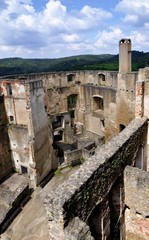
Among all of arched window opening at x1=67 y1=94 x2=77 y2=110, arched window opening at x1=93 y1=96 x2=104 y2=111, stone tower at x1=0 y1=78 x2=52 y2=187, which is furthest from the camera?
arched window opening at x1=67 y1=94 x2=77 y2=110

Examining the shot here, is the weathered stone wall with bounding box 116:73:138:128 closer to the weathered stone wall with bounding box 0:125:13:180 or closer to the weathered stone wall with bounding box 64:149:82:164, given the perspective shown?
the weathered stone wall with bounding box 64:149:82:164

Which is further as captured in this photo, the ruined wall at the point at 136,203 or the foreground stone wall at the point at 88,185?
Answer: the ruined wall at the point at 136,203

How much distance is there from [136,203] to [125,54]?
15151 millimetres

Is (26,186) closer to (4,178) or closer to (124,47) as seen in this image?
(4,178)

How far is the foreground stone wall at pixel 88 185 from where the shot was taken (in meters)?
5.46

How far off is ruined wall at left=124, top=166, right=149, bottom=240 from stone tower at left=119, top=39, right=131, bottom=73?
13.9 m

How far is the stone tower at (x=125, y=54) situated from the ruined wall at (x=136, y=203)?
13.9m

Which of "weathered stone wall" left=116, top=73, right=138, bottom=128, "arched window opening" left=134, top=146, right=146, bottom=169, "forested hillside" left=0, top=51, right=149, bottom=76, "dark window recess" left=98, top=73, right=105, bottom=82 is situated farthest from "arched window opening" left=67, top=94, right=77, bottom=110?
"forested hillside" left=0, top=51, right=149, bottom=76

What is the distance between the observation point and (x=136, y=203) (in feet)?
27.4

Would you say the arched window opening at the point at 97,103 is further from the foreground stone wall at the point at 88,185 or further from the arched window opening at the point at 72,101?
the foreground stone wall at the point at 88,185

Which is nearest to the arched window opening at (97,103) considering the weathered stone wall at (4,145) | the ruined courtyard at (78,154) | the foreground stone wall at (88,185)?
the ruined courtyard at (78,154)

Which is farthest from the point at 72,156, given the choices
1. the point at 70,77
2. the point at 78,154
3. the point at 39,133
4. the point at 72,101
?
the point at 70,77

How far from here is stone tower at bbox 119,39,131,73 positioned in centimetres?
2017

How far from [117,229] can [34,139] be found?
31.7 feet
